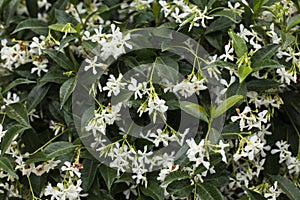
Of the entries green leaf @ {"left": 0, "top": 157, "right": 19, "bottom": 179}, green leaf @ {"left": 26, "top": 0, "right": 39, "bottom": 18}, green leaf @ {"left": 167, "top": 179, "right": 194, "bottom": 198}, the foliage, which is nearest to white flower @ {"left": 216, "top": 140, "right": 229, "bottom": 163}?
the foliage

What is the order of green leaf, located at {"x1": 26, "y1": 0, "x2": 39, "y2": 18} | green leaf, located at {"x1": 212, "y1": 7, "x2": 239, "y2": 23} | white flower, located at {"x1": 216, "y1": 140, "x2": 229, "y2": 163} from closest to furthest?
white flower, located at {"x1": 216, "y1": 140, "x2": 229, "y2": 163} → green leaf, located at {"x1": 212, "y1": 7, "x2": 239, "y2": 23} → green leaf, located at {"x1": 26, "y1": 0, "x2": 39, "y2": 18}

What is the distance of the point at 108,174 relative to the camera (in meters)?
1.16

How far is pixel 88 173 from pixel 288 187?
445 millimetres

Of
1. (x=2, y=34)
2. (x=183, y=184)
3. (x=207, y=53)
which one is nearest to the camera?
(x=183, y=184)

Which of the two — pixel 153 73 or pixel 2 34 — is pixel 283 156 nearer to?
pixel 153 73

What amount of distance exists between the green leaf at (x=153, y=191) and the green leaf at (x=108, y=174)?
0.08 metres

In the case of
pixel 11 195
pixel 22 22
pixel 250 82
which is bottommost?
pixel 11 195

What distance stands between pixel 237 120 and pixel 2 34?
67cm

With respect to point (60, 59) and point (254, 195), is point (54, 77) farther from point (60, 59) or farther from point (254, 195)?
point (254, 195)

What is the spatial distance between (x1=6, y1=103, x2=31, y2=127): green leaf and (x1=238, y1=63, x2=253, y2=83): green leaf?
47 centimetres

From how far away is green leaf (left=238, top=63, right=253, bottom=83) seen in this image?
110cm

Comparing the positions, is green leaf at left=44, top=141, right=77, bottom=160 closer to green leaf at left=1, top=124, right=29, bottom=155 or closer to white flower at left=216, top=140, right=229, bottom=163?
green leaf at left=1, top=124, right=29, bottom=155

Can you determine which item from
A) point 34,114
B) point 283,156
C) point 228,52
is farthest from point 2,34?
point 283,156

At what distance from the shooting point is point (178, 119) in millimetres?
1229
